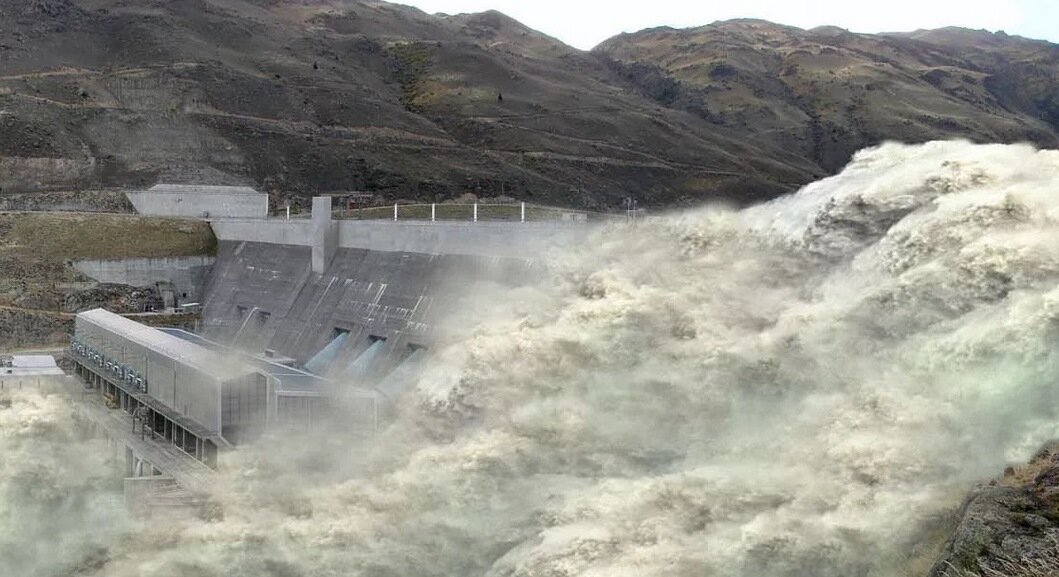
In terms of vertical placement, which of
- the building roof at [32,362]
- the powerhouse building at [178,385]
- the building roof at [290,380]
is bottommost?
the building roof at [32,362]

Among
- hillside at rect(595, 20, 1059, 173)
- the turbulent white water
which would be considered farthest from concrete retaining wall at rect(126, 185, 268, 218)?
hillside at rect(595, 20, 1059, 173)

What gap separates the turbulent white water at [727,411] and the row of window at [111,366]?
8.12m

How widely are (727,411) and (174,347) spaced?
19.0 metres

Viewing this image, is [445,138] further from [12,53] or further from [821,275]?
[821,275]

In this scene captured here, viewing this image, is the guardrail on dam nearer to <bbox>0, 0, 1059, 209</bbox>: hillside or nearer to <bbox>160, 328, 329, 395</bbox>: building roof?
<bbox>160, 328, 329, 395</bbox>: building roof

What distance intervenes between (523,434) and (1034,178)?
968 cm

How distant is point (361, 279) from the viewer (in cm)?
3272

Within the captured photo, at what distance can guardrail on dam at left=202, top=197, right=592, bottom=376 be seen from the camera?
26.9 metres

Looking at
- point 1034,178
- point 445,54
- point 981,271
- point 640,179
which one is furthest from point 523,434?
point 445,54

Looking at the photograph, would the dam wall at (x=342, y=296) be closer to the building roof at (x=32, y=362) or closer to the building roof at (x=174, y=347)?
the building roof at (x=174, y=347)

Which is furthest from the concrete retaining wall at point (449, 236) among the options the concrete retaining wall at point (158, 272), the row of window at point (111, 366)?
the row of window at point (111, 366)

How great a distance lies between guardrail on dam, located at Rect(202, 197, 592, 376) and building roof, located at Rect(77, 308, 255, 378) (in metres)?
3.86

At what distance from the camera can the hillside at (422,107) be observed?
A: 77.0 meters

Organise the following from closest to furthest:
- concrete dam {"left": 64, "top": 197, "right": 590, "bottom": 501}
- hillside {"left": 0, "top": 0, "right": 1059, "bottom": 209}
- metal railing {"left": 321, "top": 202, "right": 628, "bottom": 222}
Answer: concrete dam {"left": 64, "top": 197, "right": 590, "bottom": 501}
metal railing {"left": 321, "top": 202, "right": 628, "bottom": 222}
hillside {"left": 0, "top": 0, "right": 1059, "bottom": 209}
